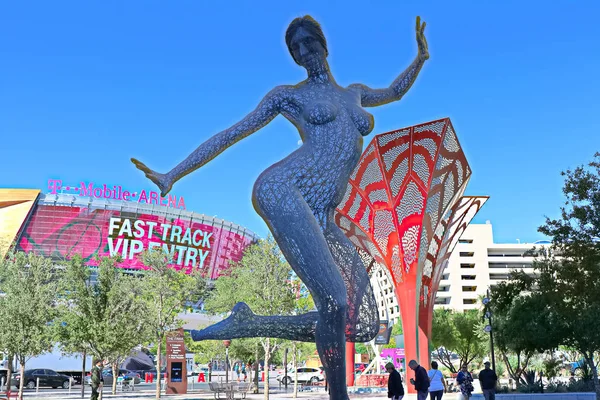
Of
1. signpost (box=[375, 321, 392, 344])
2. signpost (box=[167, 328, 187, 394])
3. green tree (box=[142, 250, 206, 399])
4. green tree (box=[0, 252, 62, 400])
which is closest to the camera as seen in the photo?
green tree (box=[0, 252, 62, 400])

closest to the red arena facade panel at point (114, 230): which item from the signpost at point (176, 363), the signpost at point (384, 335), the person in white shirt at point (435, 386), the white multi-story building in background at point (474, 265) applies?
the signpost at point (384, 335)

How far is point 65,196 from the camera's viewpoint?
6831cm

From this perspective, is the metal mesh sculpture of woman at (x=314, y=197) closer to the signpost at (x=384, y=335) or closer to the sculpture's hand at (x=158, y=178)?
the sculpture's hand at (x=158, y=178)

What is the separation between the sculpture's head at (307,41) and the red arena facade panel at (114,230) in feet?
197

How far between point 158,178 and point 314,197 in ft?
4.46

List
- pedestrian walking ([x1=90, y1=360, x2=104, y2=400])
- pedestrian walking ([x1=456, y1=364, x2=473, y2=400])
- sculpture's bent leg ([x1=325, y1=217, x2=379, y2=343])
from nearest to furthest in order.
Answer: sculpture's bent leg ([x1=325, y1=217, x2=379, y2=343]) → pedestrian walking ([x1=456, y1=364, x2=473, y2=400]) → pedestrian walking ([x1=90, y1=360, x2=104, y2=400])

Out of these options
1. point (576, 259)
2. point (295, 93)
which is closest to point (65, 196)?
point (576, 259)

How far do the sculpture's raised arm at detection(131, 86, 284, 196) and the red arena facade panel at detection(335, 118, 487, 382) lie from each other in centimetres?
1762

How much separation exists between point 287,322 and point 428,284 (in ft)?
74.4

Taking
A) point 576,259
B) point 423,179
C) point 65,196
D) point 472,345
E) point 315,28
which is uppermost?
point 65,196

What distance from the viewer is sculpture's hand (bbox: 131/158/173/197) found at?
520cm

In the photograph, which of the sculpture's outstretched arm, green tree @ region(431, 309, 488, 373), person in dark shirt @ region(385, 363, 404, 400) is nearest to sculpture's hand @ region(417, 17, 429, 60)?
the sculpture's outstretched arm

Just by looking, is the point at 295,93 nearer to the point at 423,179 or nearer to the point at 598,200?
the point at 598,200

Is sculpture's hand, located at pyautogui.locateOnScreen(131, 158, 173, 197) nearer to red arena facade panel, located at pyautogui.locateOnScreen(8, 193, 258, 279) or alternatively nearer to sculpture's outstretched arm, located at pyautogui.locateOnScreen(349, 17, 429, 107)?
sculpture's outstretched arm, located at pyautogui.locateOnScreen(349, 17, 429, 107)
